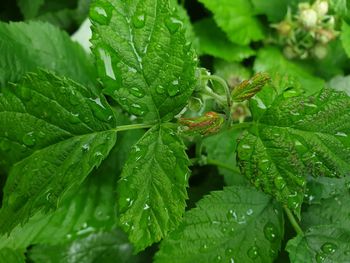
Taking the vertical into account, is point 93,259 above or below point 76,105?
below

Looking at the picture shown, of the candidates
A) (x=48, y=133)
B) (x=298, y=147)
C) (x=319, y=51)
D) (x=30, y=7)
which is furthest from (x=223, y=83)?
(x=30, y=7)

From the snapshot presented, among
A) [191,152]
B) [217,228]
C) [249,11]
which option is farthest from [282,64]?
[217,228]

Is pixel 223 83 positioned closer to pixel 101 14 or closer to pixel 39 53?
pixel 101 14

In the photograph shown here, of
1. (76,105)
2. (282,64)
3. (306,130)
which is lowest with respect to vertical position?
(282,64)

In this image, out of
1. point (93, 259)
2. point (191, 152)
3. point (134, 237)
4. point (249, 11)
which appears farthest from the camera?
point (249, 11)

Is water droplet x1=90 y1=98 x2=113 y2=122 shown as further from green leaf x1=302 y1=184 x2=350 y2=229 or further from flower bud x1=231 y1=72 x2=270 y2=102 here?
green leaf x1=302 y1=184 x2=350 y2=229

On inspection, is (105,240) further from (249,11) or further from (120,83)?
(249,11)
